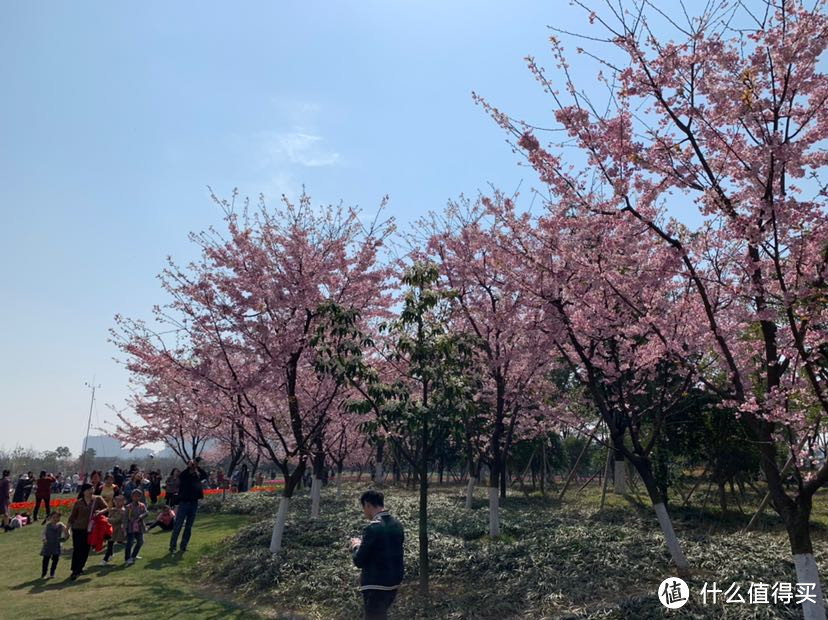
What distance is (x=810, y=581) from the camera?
20.1 feet

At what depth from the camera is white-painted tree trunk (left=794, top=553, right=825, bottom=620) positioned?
6.03m

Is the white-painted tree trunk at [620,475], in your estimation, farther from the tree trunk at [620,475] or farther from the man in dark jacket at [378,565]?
the man in dark jacket at [378,565]

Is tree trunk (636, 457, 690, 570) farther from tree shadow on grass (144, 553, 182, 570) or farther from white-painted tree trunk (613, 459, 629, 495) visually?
white-painted tree trunk (613, 459, 629, 495)

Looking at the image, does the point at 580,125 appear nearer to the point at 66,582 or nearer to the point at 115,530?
the point at 66,582

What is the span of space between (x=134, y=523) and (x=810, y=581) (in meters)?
12.7

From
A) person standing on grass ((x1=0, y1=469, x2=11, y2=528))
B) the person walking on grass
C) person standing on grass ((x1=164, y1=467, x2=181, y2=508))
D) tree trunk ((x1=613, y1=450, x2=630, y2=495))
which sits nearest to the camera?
the person walking on grass

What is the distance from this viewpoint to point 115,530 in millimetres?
13742

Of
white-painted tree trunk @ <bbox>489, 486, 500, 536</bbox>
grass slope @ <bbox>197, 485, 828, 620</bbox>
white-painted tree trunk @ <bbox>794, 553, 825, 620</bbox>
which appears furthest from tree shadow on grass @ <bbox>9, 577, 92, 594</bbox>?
white-painted tree trunk @ <bbox>794, 553, 825, 620</bbox>

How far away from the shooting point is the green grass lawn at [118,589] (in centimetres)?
926

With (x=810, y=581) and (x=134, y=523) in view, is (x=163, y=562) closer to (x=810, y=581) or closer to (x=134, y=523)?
(x=134, y=523)

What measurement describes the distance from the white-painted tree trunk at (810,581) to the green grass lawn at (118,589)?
7485 mm

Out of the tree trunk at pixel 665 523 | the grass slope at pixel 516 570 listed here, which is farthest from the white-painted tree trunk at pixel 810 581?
the tree trunk at pixel 665 523

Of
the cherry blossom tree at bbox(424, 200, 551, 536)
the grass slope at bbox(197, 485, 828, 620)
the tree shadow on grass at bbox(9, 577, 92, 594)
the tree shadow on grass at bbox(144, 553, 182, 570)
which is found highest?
the cherry blossom tree at bbox(424, 200, 551, 536)

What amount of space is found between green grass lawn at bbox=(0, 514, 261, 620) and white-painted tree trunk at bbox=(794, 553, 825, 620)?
7485 mm
